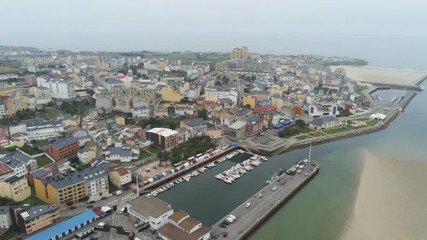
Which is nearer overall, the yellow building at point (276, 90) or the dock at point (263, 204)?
the dock at point (263, 204)

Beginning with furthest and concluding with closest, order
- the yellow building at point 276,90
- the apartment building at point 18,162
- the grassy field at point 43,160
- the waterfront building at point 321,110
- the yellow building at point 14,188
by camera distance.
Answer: the yellow building at point 276,90 < the waterfront building at point 321,110 < the grassy field at point 43,160 < the apartment building at point 18,162 < the yellow building at point 14,188

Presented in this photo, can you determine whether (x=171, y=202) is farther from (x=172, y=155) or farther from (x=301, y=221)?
(x=301, y=221)

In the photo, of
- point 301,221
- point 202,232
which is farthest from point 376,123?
point 202,232

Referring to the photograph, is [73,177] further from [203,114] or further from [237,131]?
[203,114]

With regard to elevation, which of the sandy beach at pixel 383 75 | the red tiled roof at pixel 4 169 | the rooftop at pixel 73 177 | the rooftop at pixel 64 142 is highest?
the sandy beach at pixel 383 75

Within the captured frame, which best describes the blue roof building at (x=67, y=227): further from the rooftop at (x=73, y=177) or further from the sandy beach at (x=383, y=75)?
the sandy beach at (x=383, y=75)

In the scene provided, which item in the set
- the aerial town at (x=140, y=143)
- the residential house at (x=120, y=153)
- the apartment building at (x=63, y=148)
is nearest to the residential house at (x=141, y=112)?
the aerial town at (x=140, y=143)

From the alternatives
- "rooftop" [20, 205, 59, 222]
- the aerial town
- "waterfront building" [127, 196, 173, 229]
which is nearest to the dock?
the aerial town

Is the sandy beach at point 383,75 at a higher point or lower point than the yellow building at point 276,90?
higher
